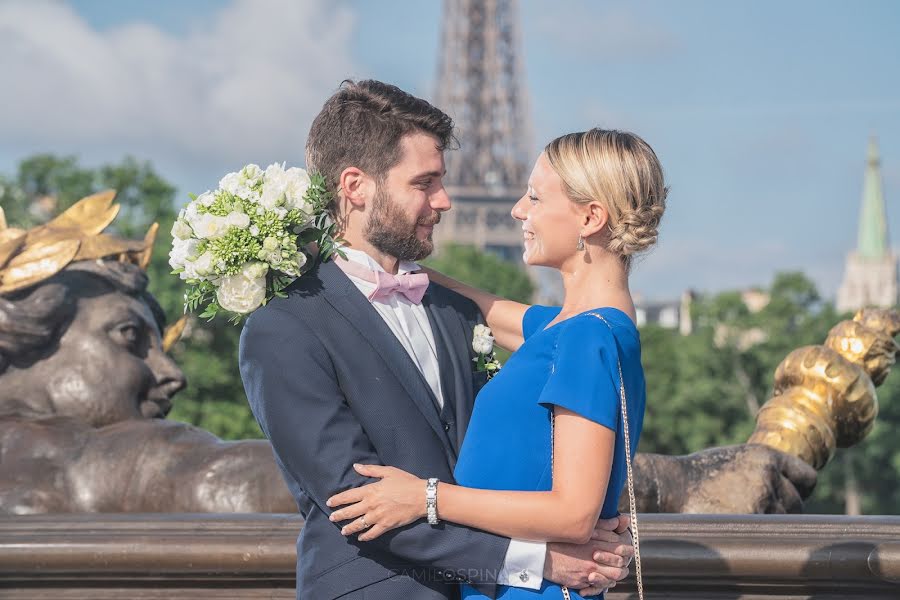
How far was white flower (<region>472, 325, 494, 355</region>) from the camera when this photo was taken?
4.00m

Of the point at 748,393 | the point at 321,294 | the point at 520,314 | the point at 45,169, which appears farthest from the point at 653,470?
the point at 748,393

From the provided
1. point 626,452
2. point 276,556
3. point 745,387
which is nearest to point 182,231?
point 626,452

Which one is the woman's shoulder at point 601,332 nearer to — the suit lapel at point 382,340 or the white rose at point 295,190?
the suit lapel at point 382,340

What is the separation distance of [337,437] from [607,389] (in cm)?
63

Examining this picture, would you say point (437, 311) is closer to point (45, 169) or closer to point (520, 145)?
point (45, 169)

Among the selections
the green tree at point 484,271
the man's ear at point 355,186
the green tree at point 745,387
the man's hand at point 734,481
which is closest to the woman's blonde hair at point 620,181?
the man's ear at point 355,186

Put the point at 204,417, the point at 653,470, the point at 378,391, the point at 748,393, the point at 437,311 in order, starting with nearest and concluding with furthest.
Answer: the point at 378,391, the point at 437,311, the point at 653,470, the point at 204,417, the point at 748,393

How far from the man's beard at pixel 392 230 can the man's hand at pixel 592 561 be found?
2.81ft

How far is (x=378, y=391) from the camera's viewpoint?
3.56m

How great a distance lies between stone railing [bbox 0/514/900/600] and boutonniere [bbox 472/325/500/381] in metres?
1.07

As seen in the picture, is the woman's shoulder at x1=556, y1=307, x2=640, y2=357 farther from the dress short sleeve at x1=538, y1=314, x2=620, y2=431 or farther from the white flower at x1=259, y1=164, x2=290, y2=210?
the white flower at x1=259, y1=164, x2=290, y2=210

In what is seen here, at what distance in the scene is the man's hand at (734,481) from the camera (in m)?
6.11

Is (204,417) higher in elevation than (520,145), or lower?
lower

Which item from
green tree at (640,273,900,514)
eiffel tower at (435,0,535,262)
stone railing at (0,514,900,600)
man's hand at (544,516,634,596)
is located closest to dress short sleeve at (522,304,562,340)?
man's hand at (544,516,634,596)
